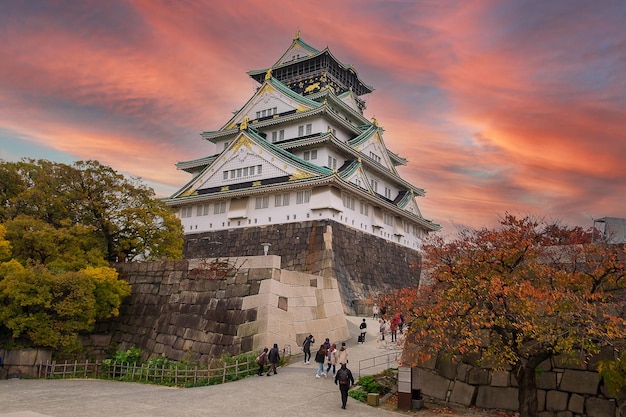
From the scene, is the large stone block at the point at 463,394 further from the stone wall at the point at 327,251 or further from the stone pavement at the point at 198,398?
the stone wall at the point at 327,251

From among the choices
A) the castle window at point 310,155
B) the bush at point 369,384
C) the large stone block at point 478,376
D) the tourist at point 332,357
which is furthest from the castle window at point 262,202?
the large stone block at point 478,376

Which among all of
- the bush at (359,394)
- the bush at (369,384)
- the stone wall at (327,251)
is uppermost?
the stone wall at (327,251)

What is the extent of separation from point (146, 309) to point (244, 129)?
731 inches

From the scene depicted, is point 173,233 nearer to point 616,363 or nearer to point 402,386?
point 402,386

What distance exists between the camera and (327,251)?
32.8 m

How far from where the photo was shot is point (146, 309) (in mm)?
26516

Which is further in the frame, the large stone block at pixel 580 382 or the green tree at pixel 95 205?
the green tree at pixel 95 205

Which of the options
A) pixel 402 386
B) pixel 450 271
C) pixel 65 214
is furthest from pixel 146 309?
pixel 450 271

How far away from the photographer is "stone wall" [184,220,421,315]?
32938mm

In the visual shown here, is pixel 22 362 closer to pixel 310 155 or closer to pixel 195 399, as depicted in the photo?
pixel 195 399

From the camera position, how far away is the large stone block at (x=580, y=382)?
1241 centimetres

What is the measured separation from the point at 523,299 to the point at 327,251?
21.9 m

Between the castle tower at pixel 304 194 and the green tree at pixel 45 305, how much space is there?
14.4 m

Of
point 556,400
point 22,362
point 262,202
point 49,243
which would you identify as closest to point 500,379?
point 556,400
